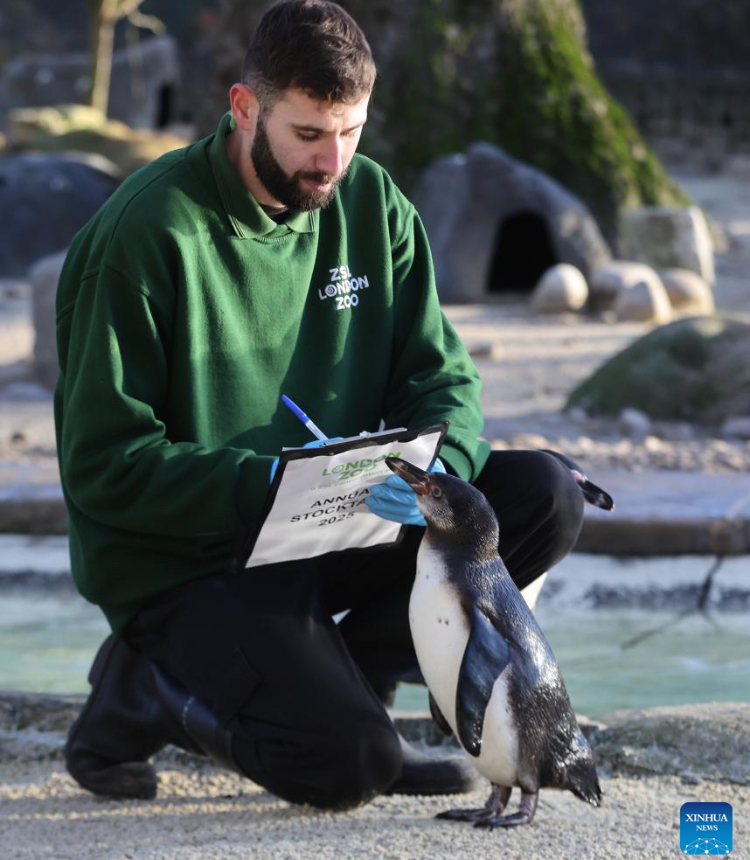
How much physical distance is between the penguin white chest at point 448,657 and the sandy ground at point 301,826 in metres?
0.12

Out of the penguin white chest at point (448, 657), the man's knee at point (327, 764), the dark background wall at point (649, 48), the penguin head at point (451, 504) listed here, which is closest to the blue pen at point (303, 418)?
the penguin head at point (451, 504)

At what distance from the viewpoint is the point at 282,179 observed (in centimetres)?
256

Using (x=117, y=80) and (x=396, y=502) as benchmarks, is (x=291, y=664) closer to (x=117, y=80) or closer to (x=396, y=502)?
(x=396, y=502)

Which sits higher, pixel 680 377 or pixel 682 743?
pixel 682 743

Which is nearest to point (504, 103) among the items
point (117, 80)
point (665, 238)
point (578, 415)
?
point (665, 238)

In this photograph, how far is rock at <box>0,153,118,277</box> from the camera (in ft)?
39.6

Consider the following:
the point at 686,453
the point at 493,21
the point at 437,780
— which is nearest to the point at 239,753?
the point at 437,780

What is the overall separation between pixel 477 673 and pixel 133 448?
2.20 feet

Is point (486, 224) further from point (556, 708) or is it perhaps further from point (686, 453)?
point (556, 708)

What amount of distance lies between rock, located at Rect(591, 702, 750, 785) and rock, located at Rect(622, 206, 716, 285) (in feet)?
27.4

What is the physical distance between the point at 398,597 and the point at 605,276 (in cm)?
728

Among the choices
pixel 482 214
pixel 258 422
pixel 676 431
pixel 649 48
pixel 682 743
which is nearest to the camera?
pixel 258 422

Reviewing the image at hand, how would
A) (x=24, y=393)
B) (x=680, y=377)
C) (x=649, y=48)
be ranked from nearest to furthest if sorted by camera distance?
(x=680, y=377)
(x=24, y=393)
(x=649, y=48)

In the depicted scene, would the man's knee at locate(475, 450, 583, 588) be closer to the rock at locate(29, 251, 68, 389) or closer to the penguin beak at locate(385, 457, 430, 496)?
the penguin beak at locate(385, 457, 430, 496)
